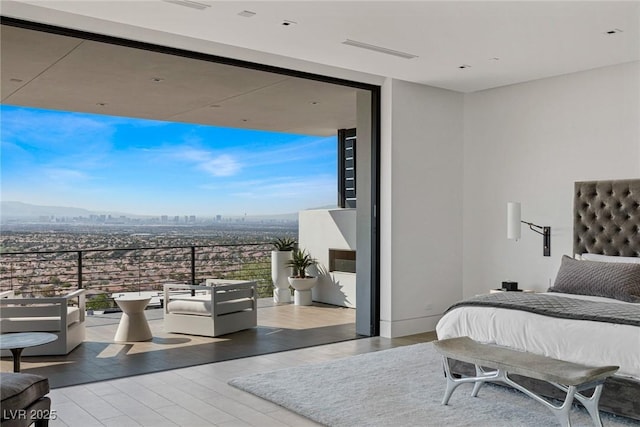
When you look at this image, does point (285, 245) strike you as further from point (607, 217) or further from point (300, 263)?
point (607, 217)

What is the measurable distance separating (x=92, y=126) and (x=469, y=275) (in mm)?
6923

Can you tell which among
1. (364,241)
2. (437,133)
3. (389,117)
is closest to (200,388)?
(364,241)

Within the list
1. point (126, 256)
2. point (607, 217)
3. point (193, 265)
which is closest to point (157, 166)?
point (126, 256)

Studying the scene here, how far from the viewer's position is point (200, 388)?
175 inches

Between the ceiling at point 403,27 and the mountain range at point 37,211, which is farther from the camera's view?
the mountain range at point 37,211

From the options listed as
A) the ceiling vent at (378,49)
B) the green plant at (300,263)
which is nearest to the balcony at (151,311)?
the green plant at (300,263)

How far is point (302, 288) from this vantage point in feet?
28.8

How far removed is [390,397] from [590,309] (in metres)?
1.44

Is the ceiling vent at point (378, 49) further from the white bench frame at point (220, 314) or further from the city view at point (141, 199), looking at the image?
the city view at point (141, 199)

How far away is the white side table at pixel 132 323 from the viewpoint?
6.26 meters

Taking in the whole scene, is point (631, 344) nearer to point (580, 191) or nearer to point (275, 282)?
point (580, 191)

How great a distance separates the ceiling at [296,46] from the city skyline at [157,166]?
2.52m

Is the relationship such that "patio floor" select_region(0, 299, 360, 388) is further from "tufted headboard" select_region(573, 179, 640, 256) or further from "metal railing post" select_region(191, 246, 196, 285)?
"tufted headboard" select_region(573, 179, 640, 256)

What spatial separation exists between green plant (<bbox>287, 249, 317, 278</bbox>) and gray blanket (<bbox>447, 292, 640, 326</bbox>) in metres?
4.47
